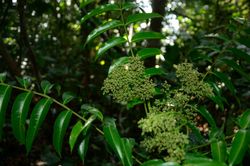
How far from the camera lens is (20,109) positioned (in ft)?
5.52

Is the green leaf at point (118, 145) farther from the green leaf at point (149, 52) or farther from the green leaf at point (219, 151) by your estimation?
the green leaf at point (149, 52)

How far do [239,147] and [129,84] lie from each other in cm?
54

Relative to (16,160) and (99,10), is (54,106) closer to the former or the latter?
(16,160)

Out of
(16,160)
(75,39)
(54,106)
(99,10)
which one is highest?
(99,10)

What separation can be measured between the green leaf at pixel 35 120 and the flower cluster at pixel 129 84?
316 mm

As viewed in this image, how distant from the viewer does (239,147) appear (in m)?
1.26

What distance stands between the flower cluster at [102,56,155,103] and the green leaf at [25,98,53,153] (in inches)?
12.4

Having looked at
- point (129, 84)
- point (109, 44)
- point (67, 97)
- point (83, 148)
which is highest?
point (109, 44)

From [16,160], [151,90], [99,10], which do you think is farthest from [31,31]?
[151,90]

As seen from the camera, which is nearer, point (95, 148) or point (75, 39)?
point (95, 148)

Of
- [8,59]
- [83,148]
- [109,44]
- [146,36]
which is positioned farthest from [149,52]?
Answer: [8,59]

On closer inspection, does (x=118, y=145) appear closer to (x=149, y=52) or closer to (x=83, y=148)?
(x=83, y=148)

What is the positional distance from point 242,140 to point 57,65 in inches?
161

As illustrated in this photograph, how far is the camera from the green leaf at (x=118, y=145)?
1418mm
